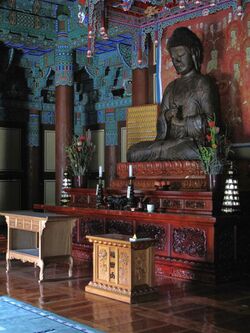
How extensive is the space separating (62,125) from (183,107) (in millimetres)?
2481

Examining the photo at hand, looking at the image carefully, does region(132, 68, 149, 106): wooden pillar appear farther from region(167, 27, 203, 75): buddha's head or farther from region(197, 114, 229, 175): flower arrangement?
region(197, 114, 229, 175): flower arrangement

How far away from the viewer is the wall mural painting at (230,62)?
23.7ft

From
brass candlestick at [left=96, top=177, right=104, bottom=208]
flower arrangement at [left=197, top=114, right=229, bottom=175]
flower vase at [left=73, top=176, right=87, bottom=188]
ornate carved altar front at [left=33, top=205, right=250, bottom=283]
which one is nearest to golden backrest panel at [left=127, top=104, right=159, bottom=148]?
flower vase at [left=73, top=176, right=87, bottom=188]

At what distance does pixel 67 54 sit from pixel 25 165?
9.75 ft

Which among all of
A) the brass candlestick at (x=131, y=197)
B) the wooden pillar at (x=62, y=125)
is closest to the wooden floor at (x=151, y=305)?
the brass candlestick at (x=131, y=197)

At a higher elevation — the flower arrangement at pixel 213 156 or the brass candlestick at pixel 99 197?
the flower arrangement at pixel 213 156

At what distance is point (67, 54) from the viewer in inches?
370

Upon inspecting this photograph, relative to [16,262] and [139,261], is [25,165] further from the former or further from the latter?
[139,261]

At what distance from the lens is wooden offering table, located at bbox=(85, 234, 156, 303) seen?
4668 millimetres

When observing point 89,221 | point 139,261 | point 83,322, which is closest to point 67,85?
point 89,221

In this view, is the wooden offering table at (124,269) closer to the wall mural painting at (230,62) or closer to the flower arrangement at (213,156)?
the flower arrangement at (213,156)

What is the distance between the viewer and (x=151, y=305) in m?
4.49

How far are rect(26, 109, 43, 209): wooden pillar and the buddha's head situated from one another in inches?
182

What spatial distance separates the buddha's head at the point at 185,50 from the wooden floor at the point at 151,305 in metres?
3.26
